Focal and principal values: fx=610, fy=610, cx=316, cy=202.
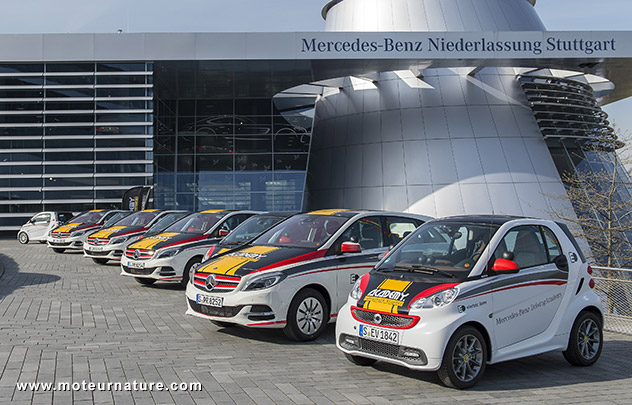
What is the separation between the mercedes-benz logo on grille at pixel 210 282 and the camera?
789 cm

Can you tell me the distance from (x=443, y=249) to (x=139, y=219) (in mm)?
13581

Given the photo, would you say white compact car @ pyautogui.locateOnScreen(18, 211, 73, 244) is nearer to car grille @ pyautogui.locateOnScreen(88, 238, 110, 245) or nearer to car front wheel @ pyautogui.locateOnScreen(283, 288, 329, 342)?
car grille @ pyautogui.locateOnScreen(88, 238, 110, 245)

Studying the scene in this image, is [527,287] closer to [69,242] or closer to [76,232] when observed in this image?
[69,242]

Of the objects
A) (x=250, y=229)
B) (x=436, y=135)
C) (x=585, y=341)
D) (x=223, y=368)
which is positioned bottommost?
(x=223, y=368)

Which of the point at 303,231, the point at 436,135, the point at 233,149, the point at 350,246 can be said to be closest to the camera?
the point at 350,246

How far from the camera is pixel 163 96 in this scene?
32438mm

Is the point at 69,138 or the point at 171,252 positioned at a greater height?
the point at 69,138

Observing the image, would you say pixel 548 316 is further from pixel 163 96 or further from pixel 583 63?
pixel 163 96

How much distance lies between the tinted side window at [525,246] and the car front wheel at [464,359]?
969mm

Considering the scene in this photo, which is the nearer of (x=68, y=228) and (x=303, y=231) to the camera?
(x=303, y=231)

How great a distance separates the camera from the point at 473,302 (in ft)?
19.0

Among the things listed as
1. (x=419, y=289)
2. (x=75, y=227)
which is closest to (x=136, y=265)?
(x=419, y=289)

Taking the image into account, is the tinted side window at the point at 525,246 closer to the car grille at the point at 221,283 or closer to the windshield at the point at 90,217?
the car grille at the point at 221,283

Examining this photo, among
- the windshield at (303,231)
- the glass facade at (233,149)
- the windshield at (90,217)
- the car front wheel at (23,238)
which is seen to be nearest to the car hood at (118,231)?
the windshield at (90,217)
